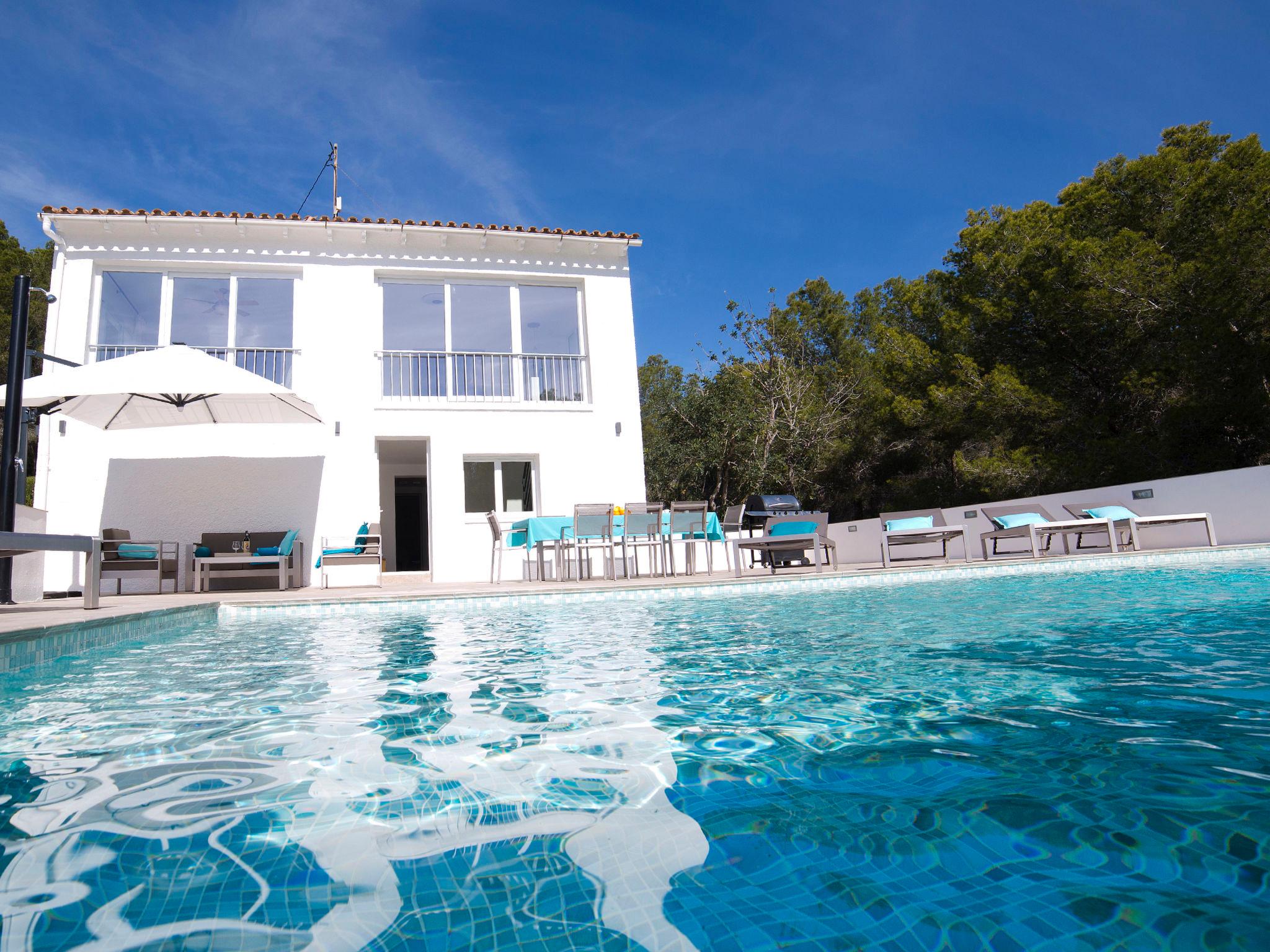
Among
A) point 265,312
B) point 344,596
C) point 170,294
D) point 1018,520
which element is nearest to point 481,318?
point 265,312

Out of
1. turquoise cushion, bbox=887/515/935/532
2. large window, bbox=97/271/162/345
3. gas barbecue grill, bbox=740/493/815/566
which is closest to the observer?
turquoise cushion, bbox=887/515/935/532

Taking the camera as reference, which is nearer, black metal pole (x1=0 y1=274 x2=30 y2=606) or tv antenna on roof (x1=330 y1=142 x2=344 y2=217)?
black metal pole (x1=0 y1=274 x2=30 y2=606)

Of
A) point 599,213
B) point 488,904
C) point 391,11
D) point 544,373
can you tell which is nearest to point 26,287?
point 544,373

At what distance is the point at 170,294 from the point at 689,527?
367 inches

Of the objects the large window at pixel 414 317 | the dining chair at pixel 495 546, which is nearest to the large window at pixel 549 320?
the large window at pixel 414 317

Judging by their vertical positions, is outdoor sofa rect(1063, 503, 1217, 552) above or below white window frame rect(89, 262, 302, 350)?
below

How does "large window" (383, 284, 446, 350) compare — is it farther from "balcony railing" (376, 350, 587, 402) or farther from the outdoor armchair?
the outdoor armchair

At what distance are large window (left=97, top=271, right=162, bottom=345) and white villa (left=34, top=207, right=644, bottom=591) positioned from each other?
24 millimetres

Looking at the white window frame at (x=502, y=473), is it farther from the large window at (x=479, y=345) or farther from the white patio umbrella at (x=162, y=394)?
the white patio umbrella at (x=162, y=394)

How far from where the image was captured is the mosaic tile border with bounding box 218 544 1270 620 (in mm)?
6984

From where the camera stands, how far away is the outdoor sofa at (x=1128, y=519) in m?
10.2

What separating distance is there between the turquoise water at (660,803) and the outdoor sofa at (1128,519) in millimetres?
7962

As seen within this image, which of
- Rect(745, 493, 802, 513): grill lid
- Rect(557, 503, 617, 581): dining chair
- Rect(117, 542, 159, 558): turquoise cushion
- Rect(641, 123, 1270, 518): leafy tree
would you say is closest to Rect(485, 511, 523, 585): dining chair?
Rect(557, 503, 617, 581): dining chair

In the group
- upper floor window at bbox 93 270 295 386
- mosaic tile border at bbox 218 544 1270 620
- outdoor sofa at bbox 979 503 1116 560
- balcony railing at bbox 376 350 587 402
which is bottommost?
mosaic tile border at bbox 218 544 1270 620
